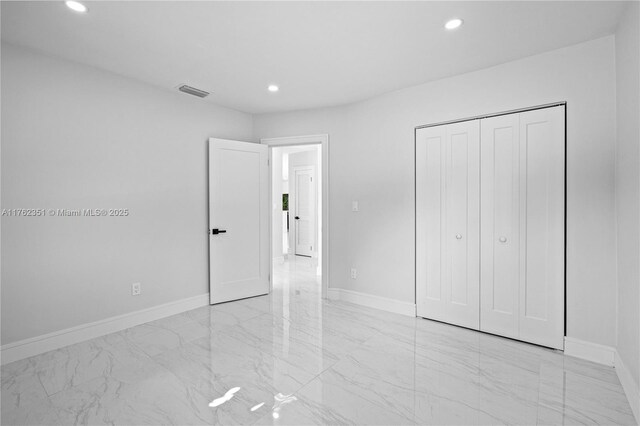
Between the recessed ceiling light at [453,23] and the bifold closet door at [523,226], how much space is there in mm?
1040

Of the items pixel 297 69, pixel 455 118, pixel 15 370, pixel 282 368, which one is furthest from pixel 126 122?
pixel 455 118

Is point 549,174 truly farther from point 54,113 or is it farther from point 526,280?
point 54,113

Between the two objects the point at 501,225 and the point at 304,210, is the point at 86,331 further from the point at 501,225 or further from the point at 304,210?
the point at 304,210

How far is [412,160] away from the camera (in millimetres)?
3500

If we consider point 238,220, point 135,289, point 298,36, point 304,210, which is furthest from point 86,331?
point 304,210

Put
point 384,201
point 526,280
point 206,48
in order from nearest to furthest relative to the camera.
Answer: point 206,48 < point 526,280 < point 384,201

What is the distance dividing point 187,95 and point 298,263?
13.5ft

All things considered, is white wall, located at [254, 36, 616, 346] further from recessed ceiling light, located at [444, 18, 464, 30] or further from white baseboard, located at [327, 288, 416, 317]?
recessed ceiling light, located at [444, 18, 464, 30]

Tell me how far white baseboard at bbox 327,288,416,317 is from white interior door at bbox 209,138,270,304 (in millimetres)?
1043

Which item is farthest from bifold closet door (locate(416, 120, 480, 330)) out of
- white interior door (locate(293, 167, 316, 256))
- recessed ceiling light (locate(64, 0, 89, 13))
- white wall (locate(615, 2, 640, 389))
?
white interior door (locate(293, 167, 316, 256))

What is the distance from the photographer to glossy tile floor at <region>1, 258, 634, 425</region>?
1885 millimetres

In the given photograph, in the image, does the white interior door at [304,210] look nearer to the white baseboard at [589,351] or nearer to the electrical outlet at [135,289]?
the electrical outlet at [135,289]

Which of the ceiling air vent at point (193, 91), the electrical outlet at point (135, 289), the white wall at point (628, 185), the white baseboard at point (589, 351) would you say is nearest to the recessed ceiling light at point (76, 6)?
the ceiling air vent at point (193, 91)

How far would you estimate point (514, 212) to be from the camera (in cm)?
285
